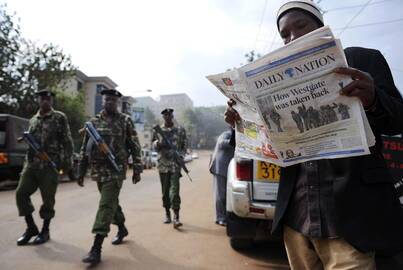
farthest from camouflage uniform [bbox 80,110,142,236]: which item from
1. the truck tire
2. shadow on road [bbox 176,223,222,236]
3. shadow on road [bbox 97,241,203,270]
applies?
the truck tire

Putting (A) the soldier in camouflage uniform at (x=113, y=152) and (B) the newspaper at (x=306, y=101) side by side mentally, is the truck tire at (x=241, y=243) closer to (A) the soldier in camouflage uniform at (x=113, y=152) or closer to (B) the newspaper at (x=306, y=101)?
(A) the soldier in camouflage uniform at (x=113, y=152)

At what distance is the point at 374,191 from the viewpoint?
1330 millimetres

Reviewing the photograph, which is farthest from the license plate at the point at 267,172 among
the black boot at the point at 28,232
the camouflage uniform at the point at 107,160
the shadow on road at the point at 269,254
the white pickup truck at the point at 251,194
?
the black boot at the point at 28,232

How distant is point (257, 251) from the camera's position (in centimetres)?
421

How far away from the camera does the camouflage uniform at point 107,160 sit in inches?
151

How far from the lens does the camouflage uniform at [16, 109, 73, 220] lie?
4.47 meters

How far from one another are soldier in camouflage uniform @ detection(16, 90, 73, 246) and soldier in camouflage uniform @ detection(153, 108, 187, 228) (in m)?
1.61

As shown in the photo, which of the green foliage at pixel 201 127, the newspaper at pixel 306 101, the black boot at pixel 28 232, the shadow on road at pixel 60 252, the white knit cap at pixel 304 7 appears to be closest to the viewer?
the newspaper at pixel 306 101

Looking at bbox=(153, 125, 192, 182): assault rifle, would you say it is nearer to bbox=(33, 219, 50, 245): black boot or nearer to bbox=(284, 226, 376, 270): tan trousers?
bbox=(33, 219, 50, 245): black boot

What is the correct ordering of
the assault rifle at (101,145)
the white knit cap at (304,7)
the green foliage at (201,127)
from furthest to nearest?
the green foliage at (201,127) < the assault rifle at (101,145) < the white knit cap at (304,7)

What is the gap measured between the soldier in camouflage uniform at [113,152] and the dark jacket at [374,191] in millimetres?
2894

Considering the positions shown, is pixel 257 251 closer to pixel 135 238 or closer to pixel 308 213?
pixel 135 238

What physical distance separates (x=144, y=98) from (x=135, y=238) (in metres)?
129

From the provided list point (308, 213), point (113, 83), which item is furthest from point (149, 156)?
point (308, 213)
